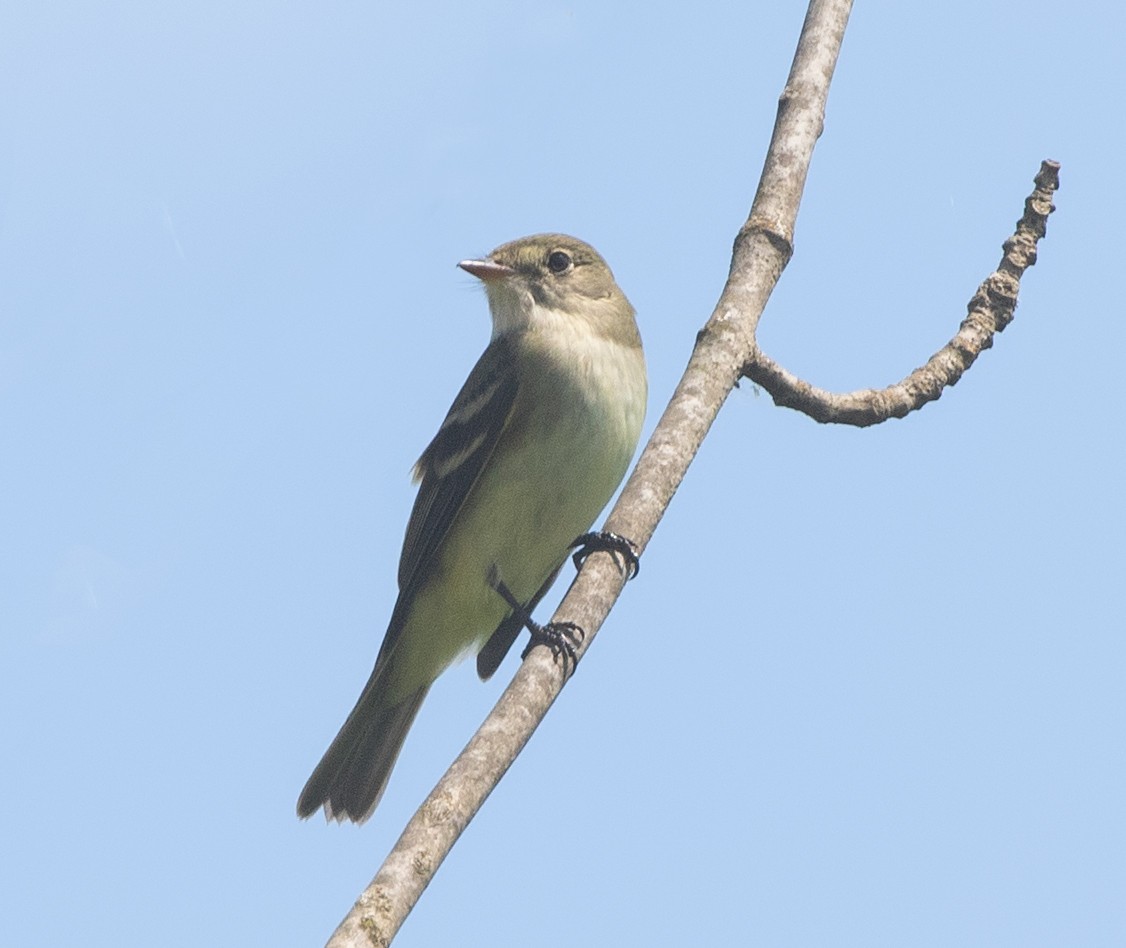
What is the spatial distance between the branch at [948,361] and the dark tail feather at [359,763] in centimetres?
305

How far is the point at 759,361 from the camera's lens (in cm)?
525

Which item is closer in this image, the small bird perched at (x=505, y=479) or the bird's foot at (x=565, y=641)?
the bird's foot at (x=565, y=641)

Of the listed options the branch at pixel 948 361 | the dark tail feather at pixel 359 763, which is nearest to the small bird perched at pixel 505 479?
the dark tail feather at pixel 359 763

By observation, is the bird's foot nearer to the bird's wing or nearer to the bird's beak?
the bird's wing

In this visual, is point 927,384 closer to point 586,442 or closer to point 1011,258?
point 1011,258

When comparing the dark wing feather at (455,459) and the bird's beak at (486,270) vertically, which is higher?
the bird's beak at (486,270)

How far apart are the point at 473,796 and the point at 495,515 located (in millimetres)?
3388

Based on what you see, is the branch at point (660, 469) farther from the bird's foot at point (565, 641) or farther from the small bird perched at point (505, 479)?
the small bird perched at point (505, 479)

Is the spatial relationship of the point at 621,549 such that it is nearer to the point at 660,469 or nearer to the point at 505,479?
the point at 660,469

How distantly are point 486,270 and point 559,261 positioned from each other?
0.42 m

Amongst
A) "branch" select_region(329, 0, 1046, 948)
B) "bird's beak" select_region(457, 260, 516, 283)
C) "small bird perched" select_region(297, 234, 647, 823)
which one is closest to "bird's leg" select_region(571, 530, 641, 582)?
"branch" select_region(329, 0, 1046, 948)

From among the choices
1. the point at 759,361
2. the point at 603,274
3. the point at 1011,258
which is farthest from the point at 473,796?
the point at 603,274

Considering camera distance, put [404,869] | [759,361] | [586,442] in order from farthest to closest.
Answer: [586,442]
[759,361]
[404,869]

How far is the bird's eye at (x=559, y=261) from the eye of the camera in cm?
739
